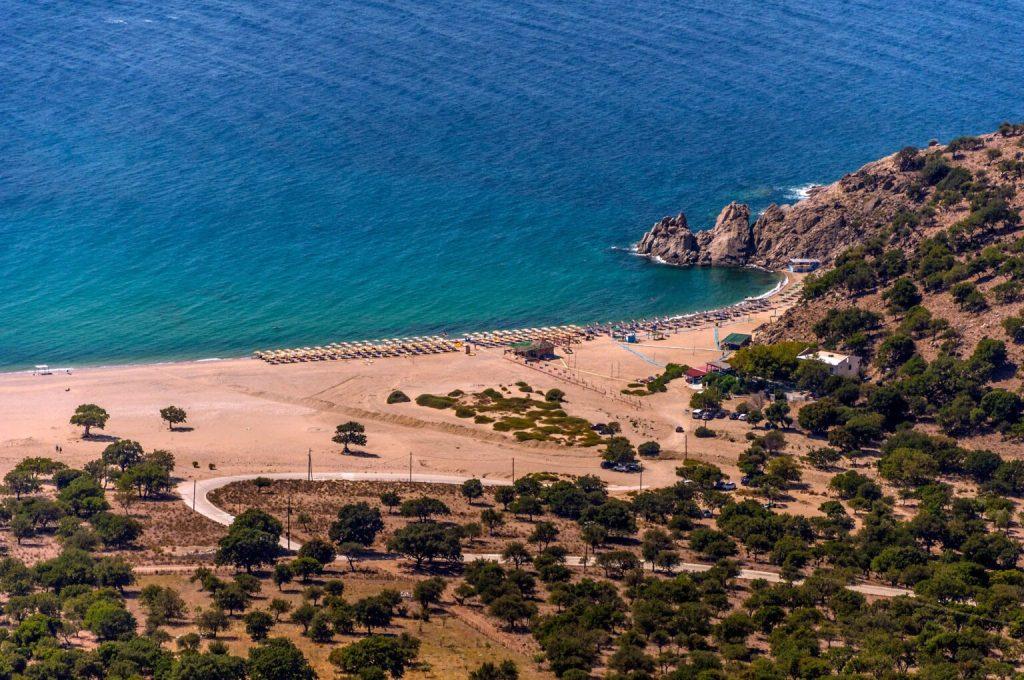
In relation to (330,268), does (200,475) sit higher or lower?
lower

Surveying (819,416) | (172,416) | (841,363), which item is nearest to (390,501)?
(172,416)

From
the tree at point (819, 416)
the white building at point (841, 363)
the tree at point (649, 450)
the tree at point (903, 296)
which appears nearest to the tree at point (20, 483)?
the tree at point (649, 450)

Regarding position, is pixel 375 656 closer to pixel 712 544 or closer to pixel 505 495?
pixel 712 544

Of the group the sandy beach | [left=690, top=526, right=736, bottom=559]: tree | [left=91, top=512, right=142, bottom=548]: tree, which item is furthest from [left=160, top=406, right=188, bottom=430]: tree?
[left=690, top=526, right=736, bottom=559]: tree

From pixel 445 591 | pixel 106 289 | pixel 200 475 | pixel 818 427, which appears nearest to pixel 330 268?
pixel 106 289

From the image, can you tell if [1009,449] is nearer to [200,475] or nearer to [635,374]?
[635,374]

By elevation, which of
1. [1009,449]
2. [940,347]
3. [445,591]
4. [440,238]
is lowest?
[445,591]

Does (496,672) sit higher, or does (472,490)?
(472,490)
